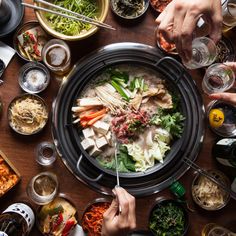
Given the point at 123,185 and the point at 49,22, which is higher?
the point at 49,22

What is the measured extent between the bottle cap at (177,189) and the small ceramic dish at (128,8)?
1.53m

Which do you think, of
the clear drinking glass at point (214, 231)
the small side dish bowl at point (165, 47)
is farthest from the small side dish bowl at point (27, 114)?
the clear drinking glass at point (214, 231)

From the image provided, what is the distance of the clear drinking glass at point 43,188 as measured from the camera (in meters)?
3.53

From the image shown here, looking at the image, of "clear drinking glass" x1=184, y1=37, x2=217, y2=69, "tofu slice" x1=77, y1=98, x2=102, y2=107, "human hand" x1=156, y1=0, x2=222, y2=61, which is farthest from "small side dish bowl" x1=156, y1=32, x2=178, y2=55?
"tofu slice" x1=77, y1=98, x2=102, y2=107

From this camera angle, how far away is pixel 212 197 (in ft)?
11.9

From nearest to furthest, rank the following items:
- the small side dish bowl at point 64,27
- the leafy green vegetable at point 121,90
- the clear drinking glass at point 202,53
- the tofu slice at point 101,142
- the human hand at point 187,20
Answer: the human hand at point 187,20 → the clear drinking glass at point 202,53 → the small side dish bowl at point 64,27 → the tofu slice at point 101,142 → the leafy green vegetable at point 121,90

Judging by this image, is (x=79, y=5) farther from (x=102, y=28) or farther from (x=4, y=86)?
(x=4, y=86)

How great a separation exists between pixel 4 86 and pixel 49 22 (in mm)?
696

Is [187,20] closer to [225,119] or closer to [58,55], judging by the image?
[225,119]

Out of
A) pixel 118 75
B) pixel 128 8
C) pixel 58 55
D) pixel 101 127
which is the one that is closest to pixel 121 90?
pixel 118 75

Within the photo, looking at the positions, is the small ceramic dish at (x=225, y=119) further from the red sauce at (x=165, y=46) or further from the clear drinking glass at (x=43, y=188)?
the clear drinking glass at (x=43, y=188)

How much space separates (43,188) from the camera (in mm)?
3617

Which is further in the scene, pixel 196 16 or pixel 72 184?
pixel 72 184

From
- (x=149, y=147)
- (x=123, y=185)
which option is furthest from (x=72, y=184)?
(x=149, y=147)
